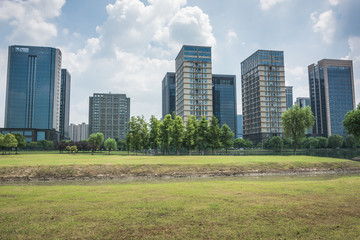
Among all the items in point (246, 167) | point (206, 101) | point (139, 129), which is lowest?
point (246, 167)

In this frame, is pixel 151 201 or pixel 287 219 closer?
pixel 287 219

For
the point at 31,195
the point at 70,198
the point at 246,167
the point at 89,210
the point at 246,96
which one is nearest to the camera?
the point at 89,210

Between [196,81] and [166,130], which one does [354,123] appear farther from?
[196,81]

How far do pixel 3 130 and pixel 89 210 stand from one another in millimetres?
220458

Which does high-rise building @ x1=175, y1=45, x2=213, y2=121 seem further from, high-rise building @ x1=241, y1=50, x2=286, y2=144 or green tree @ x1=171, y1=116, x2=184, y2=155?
green tree @ x1=171, y1=116, x2=184, y2=155

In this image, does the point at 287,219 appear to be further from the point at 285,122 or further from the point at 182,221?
the point at 285,122

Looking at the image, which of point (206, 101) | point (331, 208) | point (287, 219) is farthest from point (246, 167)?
point (206, 101)

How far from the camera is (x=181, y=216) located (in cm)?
1049

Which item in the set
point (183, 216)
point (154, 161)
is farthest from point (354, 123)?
point (183, 216)

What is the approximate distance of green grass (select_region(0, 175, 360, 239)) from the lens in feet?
28.1

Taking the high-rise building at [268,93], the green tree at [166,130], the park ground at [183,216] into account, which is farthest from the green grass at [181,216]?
the high-rise building at [268,93]

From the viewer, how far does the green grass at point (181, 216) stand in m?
8.58

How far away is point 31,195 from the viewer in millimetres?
15602

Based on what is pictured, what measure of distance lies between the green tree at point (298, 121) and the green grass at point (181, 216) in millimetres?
65587
